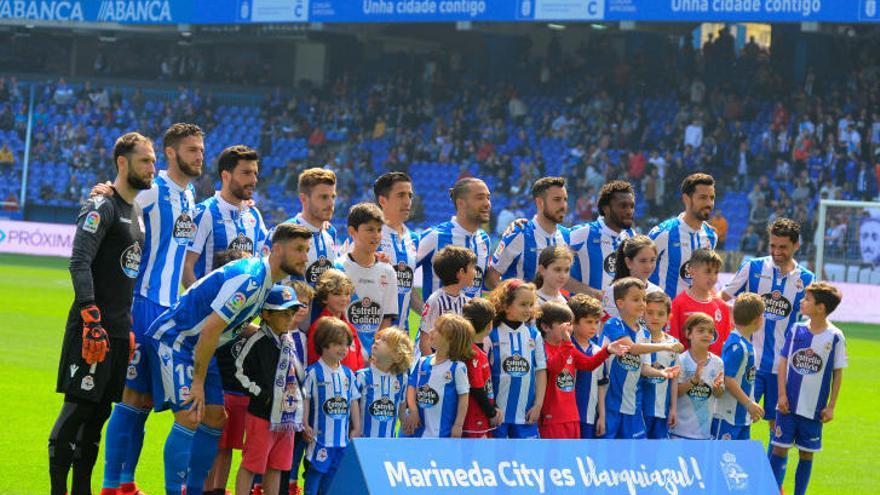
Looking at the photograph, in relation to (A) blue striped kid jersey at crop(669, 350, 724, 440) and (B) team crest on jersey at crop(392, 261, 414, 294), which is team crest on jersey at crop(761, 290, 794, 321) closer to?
(A) blue striped kid jersey at crop(669, 350, 724, 440)

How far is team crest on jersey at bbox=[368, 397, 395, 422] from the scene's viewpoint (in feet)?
25.0

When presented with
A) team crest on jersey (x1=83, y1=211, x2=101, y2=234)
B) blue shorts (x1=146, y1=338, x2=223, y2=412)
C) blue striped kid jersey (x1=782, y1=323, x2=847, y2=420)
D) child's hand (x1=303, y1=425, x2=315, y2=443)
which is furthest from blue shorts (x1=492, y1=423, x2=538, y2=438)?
team crest on jersey (x1=83, y1=211, x2=101, y2=234)

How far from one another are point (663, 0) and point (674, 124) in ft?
11.4

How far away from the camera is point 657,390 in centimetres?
812

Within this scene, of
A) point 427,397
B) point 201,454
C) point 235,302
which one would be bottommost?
point 201,454

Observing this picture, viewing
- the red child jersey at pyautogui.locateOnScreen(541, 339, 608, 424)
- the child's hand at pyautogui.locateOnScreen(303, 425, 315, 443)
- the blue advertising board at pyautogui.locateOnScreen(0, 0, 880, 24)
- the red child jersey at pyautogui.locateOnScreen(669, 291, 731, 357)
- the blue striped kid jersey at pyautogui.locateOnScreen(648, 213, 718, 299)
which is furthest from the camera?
the blue advertising board at pyautogui.locateOnScreen(0, 0, 880, 24)

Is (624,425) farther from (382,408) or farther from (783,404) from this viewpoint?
(382,408)

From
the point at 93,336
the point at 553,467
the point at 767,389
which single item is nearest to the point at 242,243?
the point at 93,336

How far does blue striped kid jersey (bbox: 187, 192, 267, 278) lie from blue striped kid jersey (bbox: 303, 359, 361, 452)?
3.20ft

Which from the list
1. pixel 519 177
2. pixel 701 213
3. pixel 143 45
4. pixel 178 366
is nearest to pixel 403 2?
pixel 519 177

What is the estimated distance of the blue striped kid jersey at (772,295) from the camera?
9.27 metres

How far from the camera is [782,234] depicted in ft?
29.6

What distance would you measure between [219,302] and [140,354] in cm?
100

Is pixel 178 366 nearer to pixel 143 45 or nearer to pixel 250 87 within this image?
A: pixel 250 87
